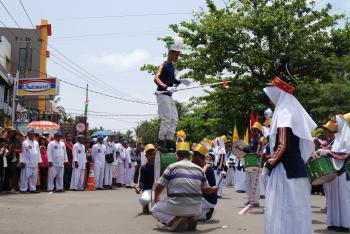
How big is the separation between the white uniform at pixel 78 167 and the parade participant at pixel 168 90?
8.72 meters

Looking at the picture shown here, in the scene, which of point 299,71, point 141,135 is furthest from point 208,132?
point 141,135

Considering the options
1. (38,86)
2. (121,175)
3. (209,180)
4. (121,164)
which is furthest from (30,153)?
(38,86)

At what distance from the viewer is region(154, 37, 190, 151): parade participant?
10.7 m

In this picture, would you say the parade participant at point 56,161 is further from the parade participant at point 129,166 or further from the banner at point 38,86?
the banner at point 38,86

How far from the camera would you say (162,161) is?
10.9 metres

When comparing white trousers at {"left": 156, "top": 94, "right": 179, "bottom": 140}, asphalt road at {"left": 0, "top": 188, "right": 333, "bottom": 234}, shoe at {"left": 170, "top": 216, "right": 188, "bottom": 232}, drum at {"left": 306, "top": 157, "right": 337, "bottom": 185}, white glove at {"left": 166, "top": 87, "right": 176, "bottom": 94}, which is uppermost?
white glove at {"left": 166, "top": 87, "right": 176, "bottom": 94}

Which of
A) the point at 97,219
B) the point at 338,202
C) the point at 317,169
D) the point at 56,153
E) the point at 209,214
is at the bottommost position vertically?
the point at 97,219

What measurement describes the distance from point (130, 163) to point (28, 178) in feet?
22.2

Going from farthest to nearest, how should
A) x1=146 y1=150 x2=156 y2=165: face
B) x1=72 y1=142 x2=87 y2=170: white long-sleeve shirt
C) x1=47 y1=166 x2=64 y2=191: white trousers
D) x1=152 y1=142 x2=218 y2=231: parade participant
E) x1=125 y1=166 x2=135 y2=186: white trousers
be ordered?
x1=125 y1=166 x2=135 y2=186: white trousers < x1=72 y1=142 x2=87 y2=170: white long-sleeve shirt < x1=47 y1=166 x2=64 y2=191: white trousers < x1=146 y1=150 x2=156 y2=165: face < x1=152 y1=142 x2=218 y2=231: parade participant

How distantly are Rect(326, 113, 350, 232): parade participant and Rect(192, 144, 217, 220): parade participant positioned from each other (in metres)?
2.32

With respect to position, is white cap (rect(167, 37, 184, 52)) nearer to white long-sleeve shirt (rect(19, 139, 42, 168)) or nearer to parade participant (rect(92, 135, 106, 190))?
white long-sleeve shirt (rect(19, 139, 42, 168))

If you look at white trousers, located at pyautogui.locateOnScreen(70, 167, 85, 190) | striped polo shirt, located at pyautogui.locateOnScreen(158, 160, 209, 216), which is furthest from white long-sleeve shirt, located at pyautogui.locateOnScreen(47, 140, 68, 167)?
striped polo shirt, located at pyautogui.locateOnScreen(158, 160, 209, 216)

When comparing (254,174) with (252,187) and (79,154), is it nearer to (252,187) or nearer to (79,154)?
(252,187)

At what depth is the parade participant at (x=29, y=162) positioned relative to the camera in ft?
56.1
